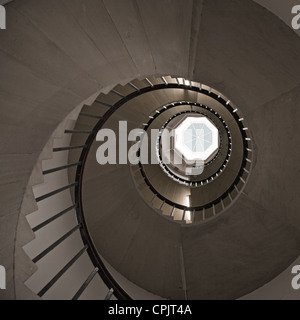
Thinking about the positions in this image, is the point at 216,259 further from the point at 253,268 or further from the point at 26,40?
the point at 26,40

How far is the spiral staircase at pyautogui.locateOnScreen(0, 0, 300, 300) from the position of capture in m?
2.81

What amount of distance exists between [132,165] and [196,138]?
34.2 feet

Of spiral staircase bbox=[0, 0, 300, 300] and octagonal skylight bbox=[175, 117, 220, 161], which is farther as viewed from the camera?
octagonal skylight bbox=[175, 117, 220, 161]

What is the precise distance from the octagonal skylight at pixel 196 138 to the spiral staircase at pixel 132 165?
28.3 feet

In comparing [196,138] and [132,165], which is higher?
[196,138]

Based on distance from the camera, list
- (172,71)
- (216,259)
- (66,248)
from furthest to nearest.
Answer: (216,259)
(66,248)
(172,71)

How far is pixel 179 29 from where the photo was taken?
309cm

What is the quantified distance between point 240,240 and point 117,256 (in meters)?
2.96

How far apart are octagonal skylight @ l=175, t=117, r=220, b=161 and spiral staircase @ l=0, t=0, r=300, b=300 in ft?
28.3

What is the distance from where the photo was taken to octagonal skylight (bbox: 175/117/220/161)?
15391mm

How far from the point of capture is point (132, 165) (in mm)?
7277

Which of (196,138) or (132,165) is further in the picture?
(196,138)

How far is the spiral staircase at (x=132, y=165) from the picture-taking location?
2.81 metres
